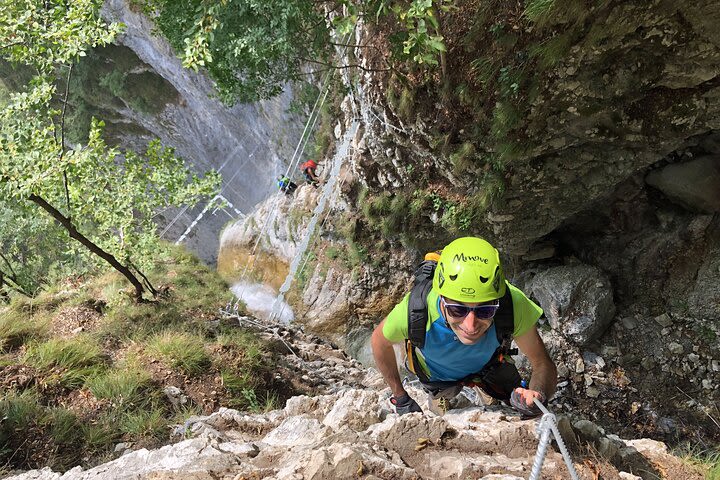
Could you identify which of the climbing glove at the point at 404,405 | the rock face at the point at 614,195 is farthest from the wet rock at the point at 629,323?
the climbing glove at the point at 404,405

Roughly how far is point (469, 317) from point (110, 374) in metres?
4.94

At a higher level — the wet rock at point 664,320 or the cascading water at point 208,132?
the cascading water at point 208,132

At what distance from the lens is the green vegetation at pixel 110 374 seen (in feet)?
14.2

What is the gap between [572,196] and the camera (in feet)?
20.9

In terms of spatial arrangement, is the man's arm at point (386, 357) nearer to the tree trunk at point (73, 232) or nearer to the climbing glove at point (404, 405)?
the climbing glove at point (404, 405)

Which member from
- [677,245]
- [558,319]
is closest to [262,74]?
[558,319]

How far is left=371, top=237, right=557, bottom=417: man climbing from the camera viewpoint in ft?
8.63

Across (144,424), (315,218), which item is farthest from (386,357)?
(315,218)

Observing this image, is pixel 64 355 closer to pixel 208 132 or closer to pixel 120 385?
pixel 120 385

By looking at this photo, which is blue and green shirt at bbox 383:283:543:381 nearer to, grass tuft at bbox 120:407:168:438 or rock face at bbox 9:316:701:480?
rock face at bbox 9:316:701:480

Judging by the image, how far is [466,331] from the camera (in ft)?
8.70

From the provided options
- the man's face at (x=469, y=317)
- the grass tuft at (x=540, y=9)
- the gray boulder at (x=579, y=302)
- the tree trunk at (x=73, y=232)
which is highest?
the tree trunk at (x=73, y=232)

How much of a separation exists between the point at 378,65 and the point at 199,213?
16398mm

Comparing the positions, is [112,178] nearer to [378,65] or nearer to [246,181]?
[378,65]
